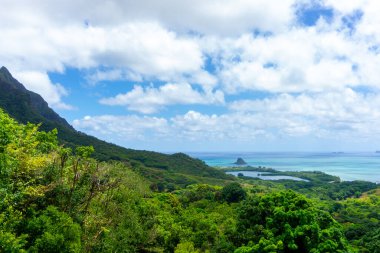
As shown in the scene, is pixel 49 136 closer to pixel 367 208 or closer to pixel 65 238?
pixel 65 238

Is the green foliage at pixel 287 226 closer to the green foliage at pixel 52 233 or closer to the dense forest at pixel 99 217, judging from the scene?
the dense forest at pixel 99 217

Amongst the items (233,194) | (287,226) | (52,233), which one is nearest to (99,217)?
(52,233)

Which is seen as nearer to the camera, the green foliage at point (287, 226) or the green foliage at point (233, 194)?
the green foliage at point (287, 226)

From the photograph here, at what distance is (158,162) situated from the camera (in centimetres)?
16825

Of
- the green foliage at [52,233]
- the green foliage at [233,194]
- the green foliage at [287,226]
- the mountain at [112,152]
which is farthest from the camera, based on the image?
the mountain at [112,152]

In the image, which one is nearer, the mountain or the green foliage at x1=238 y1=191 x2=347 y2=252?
the green foliage at x1=238 y1=191 x2=347 y2=252

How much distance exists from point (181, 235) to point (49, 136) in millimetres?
14924

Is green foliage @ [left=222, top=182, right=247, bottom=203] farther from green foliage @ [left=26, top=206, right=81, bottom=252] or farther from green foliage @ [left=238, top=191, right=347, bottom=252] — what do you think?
green foliage @ [left=26, top=206, right=81, bottom=252]

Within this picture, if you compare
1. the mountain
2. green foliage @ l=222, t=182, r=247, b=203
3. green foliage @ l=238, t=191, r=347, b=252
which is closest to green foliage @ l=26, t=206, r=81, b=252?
green foliage @ l=238, t=191, r=347, b=252

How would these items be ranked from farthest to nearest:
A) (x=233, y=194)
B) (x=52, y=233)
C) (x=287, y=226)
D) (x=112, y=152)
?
(x=112, y=152), (x=233, y=194), (x=287, y=226), (x=52, y=233)

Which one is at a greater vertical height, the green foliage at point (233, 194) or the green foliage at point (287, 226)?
the green foliage at point (287, 226)

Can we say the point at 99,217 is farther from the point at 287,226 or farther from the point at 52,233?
the point at 287,226

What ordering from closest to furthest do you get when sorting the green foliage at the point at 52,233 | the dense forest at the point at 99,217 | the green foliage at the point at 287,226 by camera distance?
1. the green foliage at the point at 52,233
2. the dense forest at the point at 99,217
3. the green foliage at the point at 287,226

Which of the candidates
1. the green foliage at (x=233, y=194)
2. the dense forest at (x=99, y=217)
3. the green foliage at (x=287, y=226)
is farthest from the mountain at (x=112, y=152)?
the green foliage at (x=287, y=226)
